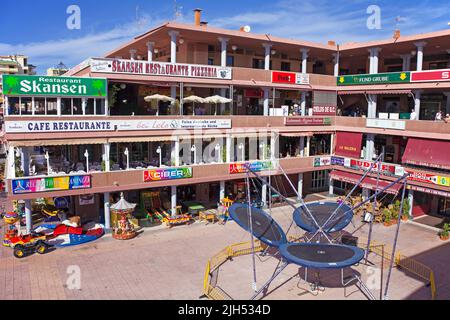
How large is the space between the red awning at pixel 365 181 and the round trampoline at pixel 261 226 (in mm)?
12401

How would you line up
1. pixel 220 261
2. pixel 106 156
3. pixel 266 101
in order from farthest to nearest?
pixel 266 101, pixel 106 156, pixel 220 261

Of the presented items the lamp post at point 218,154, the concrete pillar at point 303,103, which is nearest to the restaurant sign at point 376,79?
the concrete pillar at point 303,103

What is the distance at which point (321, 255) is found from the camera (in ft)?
54.7

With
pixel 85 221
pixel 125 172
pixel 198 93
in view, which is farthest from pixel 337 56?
pixel 85 221

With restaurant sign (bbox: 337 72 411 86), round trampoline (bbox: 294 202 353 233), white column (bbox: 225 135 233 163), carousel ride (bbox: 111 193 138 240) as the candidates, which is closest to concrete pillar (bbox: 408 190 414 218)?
restaurant sign (bbox: 337 72 411 86)

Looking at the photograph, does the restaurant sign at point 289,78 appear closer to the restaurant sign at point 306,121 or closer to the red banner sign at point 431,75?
the restaurant sign at point 306,121

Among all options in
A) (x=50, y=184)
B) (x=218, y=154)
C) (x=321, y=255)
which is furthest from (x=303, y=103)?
(x=50, y=184)

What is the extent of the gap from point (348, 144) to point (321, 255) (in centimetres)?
1975

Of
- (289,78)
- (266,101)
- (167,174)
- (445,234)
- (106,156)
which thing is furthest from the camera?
(289,78)

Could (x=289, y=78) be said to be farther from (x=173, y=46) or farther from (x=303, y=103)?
(x=173, y=46)

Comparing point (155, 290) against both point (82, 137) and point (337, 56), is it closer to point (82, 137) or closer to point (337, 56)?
point (82, 137)

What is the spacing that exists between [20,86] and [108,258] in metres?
10.4

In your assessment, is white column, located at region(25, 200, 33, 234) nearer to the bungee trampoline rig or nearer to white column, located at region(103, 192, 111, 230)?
white column, located at region(103, 192, 111, 230)

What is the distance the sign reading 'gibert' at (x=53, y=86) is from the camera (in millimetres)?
22531
